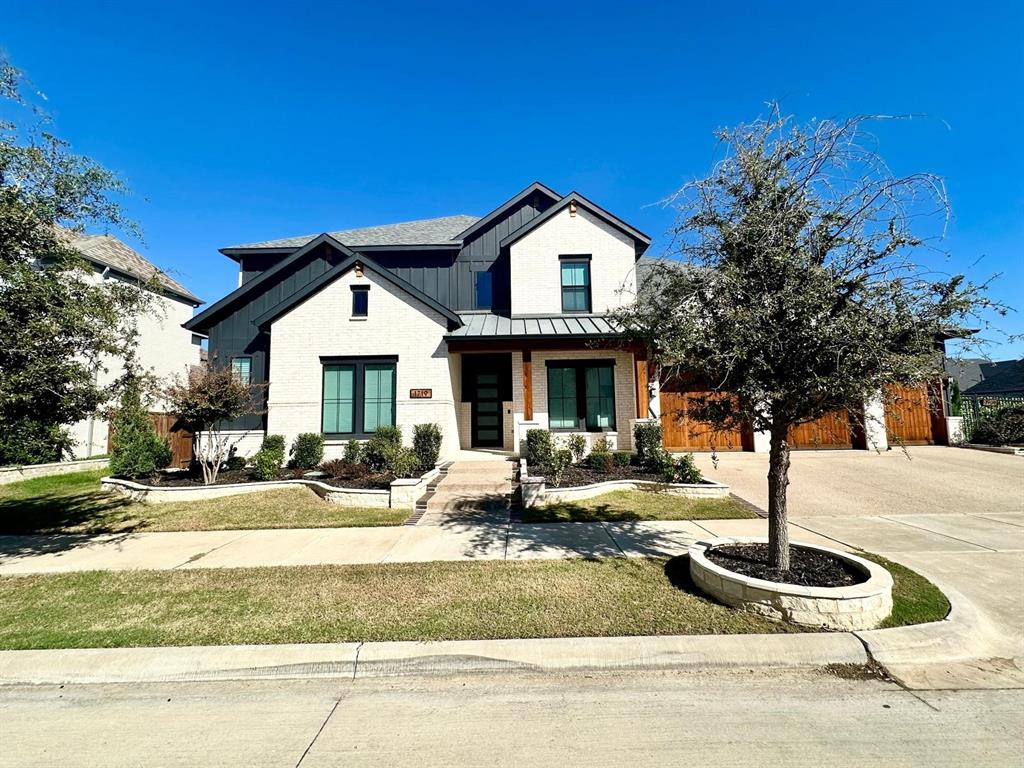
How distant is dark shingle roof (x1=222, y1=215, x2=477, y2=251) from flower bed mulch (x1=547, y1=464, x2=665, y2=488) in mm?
9839

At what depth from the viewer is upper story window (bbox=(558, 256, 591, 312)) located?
51.3 feet

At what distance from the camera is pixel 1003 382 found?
29.3 m

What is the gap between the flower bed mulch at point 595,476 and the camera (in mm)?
10091

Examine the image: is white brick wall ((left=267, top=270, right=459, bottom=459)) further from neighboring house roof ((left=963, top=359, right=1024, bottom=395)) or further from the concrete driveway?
neighboring house roof ((left=963, top=359, right=1024, bottom=395))

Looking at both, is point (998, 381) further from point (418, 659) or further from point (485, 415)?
point (418, 659)

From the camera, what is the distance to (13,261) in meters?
5.83

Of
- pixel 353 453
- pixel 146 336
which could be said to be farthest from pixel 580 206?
pixel 146 336

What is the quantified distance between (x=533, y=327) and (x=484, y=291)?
3416mm

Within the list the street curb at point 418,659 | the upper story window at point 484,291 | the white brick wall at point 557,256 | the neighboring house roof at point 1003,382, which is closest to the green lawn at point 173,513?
the street curb at point 418,659

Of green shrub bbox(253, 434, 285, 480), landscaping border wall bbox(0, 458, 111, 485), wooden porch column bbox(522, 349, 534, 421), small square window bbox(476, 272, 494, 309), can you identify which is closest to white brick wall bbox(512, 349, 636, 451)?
wooden porch column bbox(522, 349, 534, 421)

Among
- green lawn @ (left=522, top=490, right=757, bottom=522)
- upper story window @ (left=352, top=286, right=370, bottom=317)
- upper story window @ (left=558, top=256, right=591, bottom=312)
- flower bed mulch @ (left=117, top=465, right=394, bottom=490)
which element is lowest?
green lawn @ (left=522, top=490, right=757, bottom=522)

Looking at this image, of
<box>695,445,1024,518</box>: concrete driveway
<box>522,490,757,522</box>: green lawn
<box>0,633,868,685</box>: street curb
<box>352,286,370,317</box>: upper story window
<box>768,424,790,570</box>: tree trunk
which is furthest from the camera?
<box>352,286,370,317</box>: upper story window

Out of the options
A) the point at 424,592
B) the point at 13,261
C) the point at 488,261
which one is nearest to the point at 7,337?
the point at 13,261

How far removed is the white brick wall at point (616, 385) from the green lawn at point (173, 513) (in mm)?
6400
